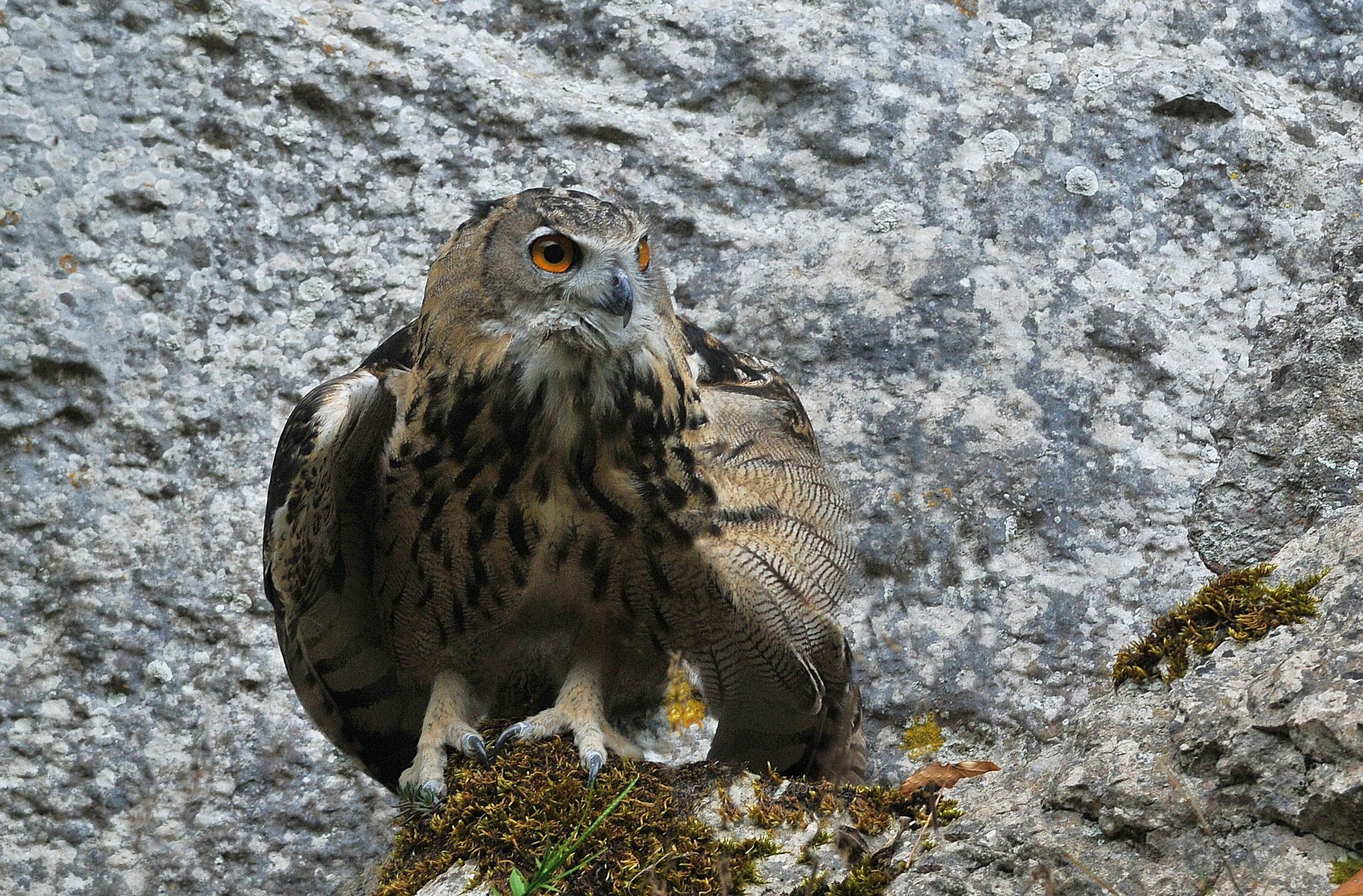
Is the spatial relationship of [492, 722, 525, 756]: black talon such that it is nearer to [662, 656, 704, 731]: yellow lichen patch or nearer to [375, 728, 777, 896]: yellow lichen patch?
[375, 728, 777, 896]: yellow lichen patch

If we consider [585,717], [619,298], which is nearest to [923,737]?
[585,717]

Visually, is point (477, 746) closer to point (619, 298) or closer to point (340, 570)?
point (340, 570)

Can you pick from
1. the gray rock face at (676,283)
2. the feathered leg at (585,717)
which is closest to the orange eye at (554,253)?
the feathered leg at (585,717)

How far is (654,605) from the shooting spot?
7.80ft

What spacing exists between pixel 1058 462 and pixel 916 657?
0.61m

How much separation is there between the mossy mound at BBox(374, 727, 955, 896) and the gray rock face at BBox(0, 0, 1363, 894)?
0.84 meters

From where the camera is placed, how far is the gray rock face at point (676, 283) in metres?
2.88

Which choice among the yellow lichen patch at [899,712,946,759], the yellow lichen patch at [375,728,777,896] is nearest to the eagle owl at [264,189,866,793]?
the yellow lichen patch at [375,728,777,896]

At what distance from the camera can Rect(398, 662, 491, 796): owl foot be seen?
2338mm

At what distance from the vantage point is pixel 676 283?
3.35m

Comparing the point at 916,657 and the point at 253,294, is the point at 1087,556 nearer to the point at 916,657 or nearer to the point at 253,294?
the point at 916,657

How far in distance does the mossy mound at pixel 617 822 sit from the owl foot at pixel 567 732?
6cm

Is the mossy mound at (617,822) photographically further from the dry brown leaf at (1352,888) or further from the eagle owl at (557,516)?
the dry brown leaf at (1352,888)

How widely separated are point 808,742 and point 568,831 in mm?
809
